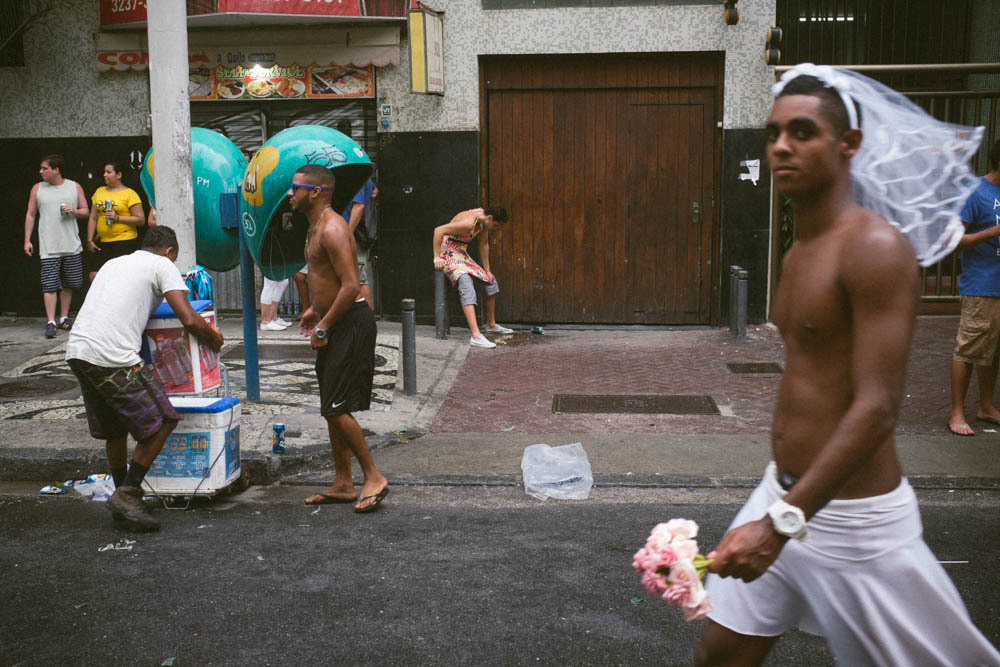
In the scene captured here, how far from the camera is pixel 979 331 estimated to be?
7.02 metres

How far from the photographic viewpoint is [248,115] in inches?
487

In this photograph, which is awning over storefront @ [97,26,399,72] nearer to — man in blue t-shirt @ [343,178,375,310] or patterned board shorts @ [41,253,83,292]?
man in blue t-shirt @ [343,178,375,310]

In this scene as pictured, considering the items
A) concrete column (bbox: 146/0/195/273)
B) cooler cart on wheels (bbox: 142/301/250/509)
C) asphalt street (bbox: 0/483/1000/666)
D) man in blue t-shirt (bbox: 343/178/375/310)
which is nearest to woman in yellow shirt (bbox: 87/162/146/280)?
man in blue t-shirt (bbox: 343/178/375/310)

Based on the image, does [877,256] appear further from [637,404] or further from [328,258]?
[637,404]

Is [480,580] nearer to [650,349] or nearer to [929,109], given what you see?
[650,349]

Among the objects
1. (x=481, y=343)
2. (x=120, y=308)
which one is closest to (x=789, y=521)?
(x=120, y=308)

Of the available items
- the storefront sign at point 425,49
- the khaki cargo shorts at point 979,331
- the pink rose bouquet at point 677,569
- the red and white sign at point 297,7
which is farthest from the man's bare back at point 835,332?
the red and white sign at point 297,7

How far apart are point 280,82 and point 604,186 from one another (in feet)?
13.3

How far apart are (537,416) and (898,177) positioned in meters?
5.69

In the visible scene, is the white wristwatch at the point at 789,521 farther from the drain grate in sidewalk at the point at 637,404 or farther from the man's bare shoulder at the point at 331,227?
the drain grate in sidewalk at the point at 637,404

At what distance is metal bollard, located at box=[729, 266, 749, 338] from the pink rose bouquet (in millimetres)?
8933

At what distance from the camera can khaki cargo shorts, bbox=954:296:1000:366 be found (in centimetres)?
697

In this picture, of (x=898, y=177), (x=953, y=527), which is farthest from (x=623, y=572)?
(x=898, y=177)

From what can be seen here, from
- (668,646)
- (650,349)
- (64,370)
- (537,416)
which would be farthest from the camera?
(650,349)
